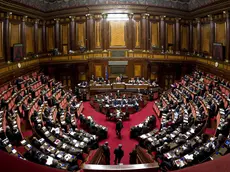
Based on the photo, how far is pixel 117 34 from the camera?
94.0ft

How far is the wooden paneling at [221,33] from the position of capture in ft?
74.0

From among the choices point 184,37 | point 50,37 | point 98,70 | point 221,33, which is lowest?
point 98,70

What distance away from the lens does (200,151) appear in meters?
10.4

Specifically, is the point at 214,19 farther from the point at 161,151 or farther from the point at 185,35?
the point at 161,151

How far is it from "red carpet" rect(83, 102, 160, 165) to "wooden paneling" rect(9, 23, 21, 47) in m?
8.22

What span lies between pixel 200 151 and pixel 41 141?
6.80 m

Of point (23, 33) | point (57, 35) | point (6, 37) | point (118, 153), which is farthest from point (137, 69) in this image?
point (118, 153)

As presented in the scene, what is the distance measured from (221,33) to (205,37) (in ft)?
10.7

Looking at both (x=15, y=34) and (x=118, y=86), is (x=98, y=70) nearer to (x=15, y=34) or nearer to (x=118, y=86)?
(x=118, y=86)

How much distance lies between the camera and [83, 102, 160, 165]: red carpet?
1408cm

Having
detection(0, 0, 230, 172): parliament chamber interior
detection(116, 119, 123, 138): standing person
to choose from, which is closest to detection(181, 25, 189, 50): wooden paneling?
detection(0, 0, 230, 172): parliament chamber interior

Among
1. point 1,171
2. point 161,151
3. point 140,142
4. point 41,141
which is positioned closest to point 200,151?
point 161,151

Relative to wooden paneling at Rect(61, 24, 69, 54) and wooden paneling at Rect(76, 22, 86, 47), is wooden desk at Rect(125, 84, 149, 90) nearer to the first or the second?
wooden paneling at Rect(76, 22, 86, 47)

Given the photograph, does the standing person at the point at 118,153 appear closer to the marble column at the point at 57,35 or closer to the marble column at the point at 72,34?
the marble column at the point at 72,34
